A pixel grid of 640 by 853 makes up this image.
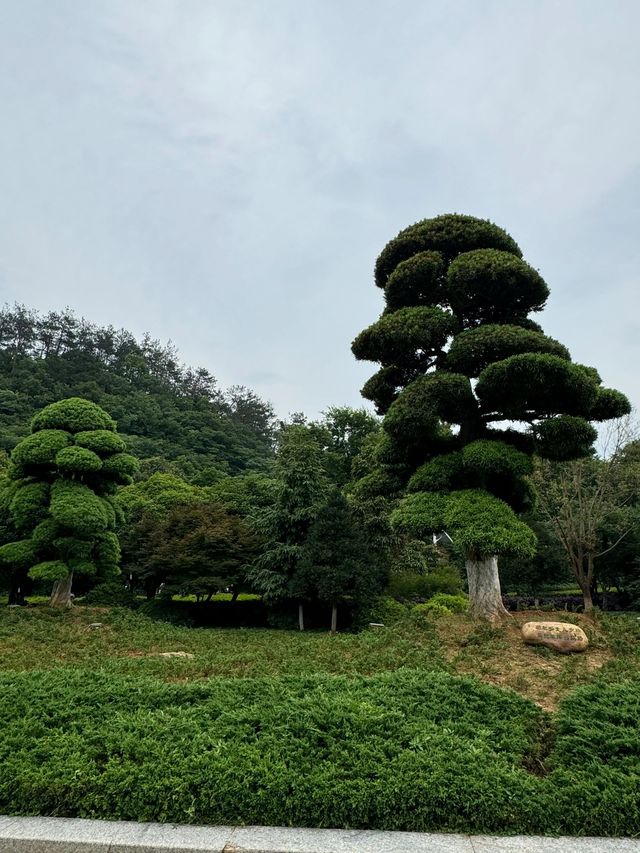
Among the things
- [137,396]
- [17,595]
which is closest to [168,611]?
[17,595]

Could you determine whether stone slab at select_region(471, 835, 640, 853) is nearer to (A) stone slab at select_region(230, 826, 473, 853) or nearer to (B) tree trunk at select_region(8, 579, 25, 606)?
(A) stone slab at select_region(230, 826, 473, 853)

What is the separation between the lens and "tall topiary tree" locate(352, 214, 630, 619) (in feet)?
25.9

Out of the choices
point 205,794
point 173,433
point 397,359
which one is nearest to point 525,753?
point 205,794

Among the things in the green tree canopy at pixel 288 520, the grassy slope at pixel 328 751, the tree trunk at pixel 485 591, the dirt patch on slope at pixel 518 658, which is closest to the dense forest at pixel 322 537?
the green tree canopy at pixel 288 520

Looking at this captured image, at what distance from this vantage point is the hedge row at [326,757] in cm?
277

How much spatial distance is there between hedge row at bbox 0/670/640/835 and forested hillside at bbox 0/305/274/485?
28586 mm

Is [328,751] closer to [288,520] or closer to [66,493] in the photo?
[66,493]

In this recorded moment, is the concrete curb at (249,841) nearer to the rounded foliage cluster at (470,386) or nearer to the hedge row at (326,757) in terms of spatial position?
the hedge row at (326,757)

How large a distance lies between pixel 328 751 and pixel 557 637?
449 cm

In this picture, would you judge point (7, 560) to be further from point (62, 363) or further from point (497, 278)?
point (62, 363)

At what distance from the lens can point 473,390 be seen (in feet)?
29.0

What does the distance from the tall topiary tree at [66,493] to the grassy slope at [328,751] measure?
25.9ft

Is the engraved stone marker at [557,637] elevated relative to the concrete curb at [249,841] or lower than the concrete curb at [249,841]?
elevated

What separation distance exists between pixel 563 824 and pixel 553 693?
2.37m
